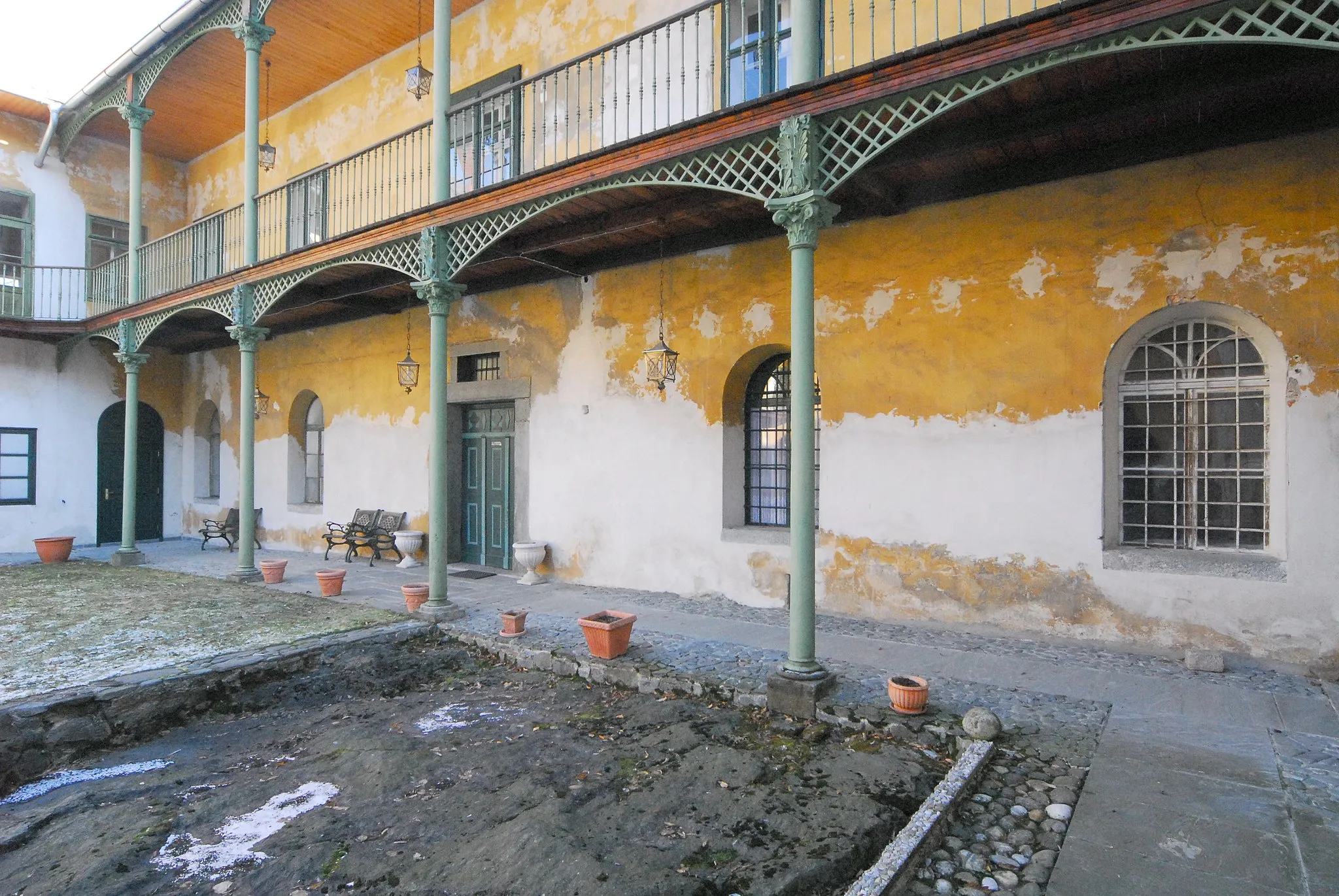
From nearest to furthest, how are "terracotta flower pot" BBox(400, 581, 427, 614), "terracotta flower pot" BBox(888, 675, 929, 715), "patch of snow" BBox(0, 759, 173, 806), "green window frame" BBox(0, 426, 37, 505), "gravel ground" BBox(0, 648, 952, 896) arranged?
"gravel ground" BBox(0, 648, 952, 896)
"patch of snow" BBox(0, 759, 173, 806)
"terracotta flower pot" BBox(888, 675, 929, 715)
"terracotta flower pot" BBox(400, 581, 427, 614)
"green window frame" BBox(0, 426, 37, 505)

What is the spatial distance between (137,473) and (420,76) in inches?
390

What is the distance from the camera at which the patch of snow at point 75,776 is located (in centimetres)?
411

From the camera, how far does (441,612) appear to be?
7324mm

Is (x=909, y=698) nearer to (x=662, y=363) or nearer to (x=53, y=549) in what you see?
(x=662, y=363)

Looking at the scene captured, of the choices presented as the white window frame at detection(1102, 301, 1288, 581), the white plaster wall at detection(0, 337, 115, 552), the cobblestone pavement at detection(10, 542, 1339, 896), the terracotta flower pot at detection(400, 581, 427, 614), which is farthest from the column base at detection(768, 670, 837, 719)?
the white plaster wall at detection(0, 337, 115, 552)

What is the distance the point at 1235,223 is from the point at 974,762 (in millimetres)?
4468

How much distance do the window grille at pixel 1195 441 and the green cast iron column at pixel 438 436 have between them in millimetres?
6075

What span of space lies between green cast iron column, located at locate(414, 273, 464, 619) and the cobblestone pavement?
48 cm

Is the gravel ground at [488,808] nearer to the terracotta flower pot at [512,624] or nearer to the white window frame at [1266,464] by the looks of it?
the terracotta flower pot at [512,624]

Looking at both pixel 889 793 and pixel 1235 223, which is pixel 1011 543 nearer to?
pixel 1235 223

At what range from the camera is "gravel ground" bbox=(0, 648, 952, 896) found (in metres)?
3.12

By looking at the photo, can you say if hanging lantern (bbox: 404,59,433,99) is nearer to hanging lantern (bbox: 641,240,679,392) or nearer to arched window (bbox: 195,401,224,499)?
hanging lantern (bbox: 641,240,679,392)

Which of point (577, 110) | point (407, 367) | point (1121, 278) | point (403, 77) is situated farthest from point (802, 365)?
point (403, 77)

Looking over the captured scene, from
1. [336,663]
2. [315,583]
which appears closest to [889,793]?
[336,663]
